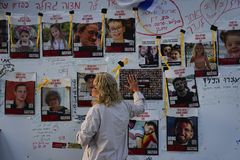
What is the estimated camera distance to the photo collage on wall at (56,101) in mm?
4102

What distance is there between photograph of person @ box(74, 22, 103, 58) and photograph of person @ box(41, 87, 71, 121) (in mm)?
446

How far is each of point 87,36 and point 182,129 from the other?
139 cm

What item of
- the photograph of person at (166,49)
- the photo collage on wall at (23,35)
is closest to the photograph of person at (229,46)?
the photograph of person at (166,49)

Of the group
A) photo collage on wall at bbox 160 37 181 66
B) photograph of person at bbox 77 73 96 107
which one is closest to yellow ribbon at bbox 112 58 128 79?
photograph of person at bbox 77 73 96 107

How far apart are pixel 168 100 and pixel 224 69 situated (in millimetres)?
649

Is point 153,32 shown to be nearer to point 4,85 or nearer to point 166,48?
point 166,48

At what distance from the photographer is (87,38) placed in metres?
4.08

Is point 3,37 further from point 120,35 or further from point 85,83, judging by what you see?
point 120,35

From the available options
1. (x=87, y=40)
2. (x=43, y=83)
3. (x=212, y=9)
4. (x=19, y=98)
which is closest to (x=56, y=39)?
(x=87, y=40)

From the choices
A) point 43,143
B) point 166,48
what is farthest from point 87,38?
point 43,143

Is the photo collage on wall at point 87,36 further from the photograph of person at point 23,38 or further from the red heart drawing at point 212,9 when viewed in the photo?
the red heart drawing at point 212,9

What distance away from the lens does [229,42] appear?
392 cm

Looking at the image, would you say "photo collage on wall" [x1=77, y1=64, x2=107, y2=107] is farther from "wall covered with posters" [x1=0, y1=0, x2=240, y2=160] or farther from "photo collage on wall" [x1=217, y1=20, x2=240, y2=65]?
"photo collage on wall" [x1=217, y1=20, x2=240, y2=65]

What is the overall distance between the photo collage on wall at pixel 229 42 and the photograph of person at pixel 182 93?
40cm
